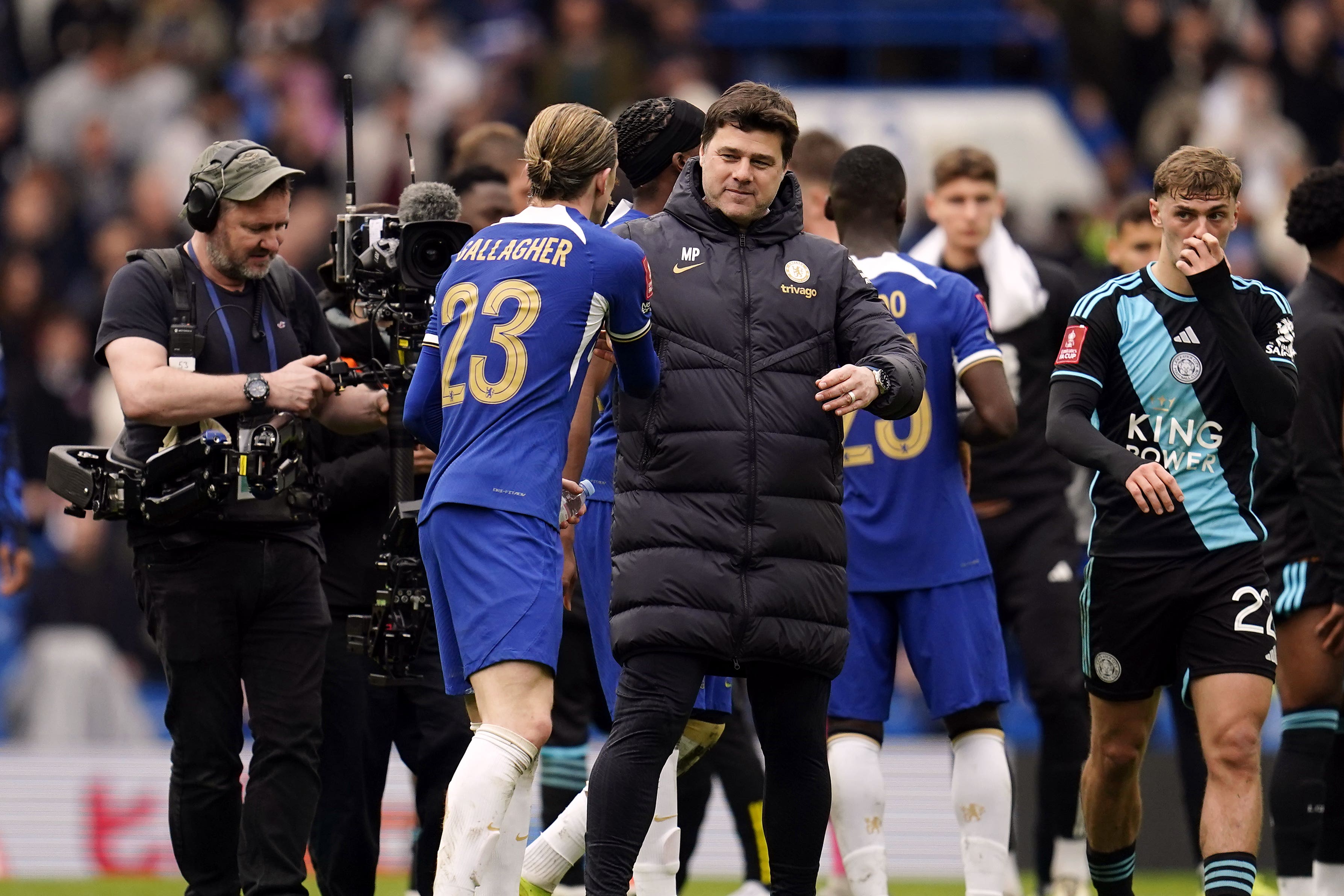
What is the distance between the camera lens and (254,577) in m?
6.19

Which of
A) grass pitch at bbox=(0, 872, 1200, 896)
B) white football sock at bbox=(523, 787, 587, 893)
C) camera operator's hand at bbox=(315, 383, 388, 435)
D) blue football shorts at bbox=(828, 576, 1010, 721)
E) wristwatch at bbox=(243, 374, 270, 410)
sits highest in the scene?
wristwatch at bbox=(243, 374, 270, 410)

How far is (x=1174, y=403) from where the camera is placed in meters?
6.04

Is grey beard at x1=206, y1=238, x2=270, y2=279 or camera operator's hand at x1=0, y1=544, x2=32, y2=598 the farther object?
camera operator's hand at x1=0, y1=544, x2=32, y2=598

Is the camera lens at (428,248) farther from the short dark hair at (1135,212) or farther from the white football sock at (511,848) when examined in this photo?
the short dark hair at (1135,212)

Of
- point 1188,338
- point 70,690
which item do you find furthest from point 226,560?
point 70,690

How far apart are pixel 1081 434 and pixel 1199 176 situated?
0.87 meters

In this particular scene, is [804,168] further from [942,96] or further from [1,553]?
[942,96]

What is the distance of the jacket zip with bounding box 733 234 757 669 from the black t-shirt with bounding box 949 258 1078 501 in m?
2.72

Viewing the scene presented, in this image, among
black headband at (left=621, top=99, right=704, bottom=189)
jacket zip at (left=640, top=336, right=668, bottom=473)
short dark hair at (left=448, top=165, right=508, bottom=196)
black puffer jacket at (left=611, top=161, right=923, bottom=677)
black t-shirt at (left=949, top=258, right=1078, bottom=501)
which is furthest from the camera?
black t-shirt at (left=949, top=258, right=1078, bottom=501)

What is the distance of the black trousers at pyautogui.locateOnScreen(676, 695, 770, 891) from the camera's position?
7.71 m

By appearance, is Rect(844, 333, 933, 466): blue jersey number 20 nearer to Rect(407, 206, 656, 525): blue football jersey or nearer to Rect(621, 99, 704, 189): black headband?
Rect(621, 99, 704, 189): black headband

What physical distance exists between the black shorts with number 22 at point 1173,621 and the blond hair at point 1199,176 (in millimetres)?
1076

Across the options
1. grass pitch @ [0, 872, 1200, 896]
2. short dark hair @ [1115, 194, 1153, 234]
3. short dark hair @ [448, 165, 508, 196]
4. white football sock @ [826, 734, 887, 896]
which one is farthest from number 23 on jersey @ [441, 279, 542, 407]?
grass pitch @ [0, 872, 1200, 896]

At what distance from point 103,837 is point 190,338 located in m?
5.15
